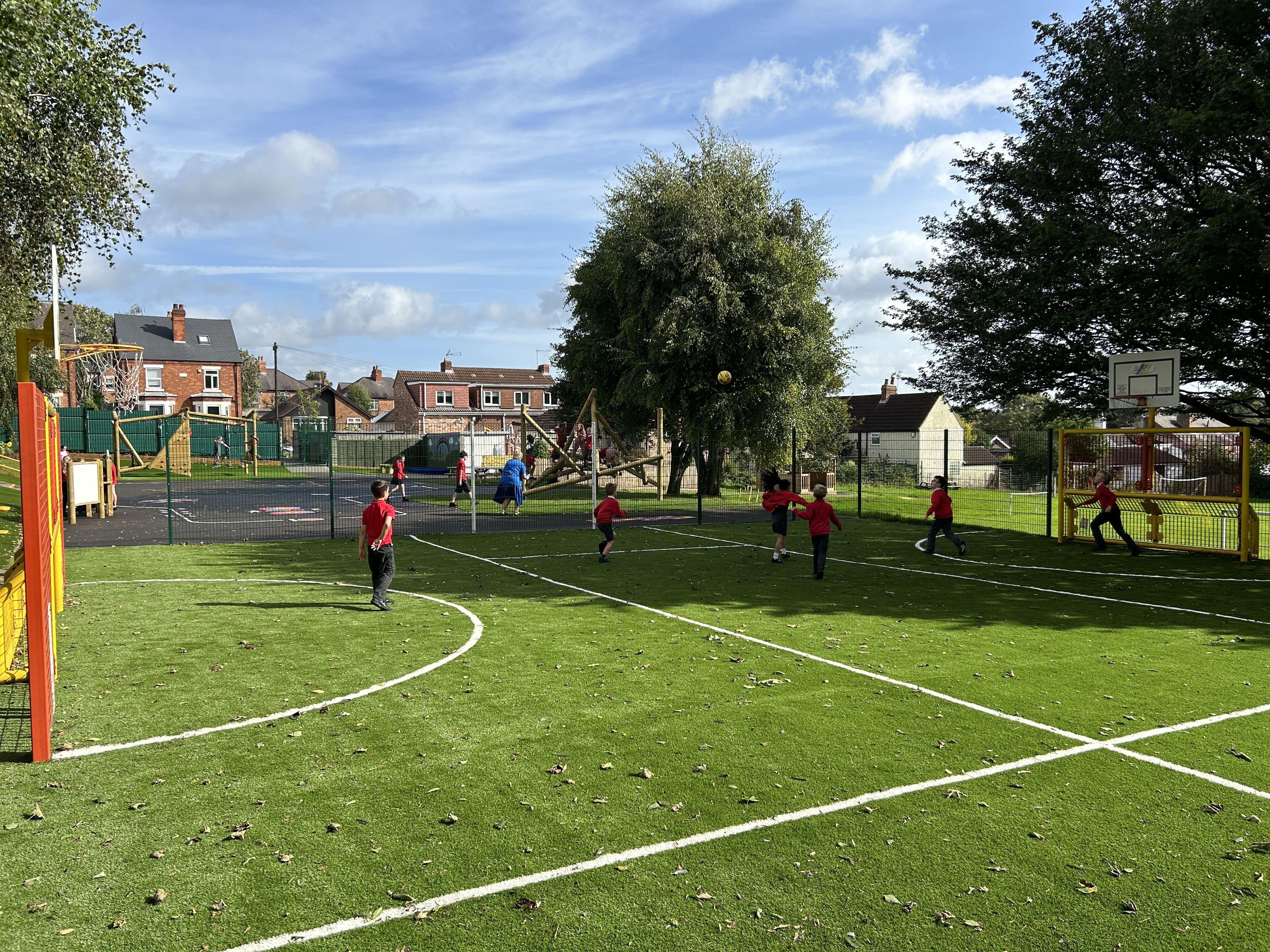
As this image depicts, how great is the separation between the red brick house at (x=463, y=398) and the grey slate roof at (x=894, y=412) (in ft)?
90.8

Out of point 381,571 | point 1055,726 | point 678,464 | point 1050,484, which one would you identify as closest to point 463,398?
point 678,464

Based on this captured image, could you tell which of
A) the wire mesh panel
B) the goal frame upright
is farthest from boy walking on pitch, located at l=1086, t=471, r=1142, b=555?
the goal frame upright

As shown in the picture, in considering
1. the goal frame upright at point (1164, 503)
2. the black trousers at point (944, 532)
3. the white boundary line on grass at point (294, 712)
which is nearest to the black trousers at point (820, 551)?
the black trousers at point (944, 532)

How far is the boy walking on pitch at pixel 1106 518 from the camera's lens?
18062 millimetres

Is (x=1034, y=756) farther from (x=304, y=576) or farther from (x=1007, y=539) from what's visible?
(x=1007, y=539)

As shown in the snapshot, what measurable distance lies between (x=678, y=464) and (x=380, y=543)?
82.1ft

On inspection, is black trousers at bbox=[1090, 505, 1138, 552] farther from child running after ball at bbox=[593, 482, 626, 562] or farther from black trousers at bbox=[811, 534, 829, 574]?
child running after ball at bbox=[593, 482, 626, 562]

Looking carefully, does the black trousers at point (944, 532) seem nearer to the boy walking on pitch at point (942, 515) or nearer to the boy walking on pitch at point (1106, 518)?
the boy walking on pitch at point (942, 515)

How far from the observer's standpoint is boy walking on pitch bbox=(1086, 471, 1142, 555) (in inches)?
711

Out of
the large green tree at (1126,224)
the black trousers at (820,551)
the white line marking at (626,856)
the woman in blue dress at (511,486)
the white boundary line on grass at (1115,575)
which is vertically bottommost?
the white line marking at (626,856)

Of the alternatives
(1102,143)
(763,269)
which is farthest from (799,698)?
(763,269)

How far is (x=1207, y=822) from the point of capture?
17.0ft

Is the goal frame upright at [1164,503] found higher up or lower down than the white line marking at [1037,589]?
higher up

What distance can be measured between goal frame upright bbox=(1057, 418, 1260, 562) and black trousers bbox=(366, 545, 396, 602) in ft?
Answer: 48.7
